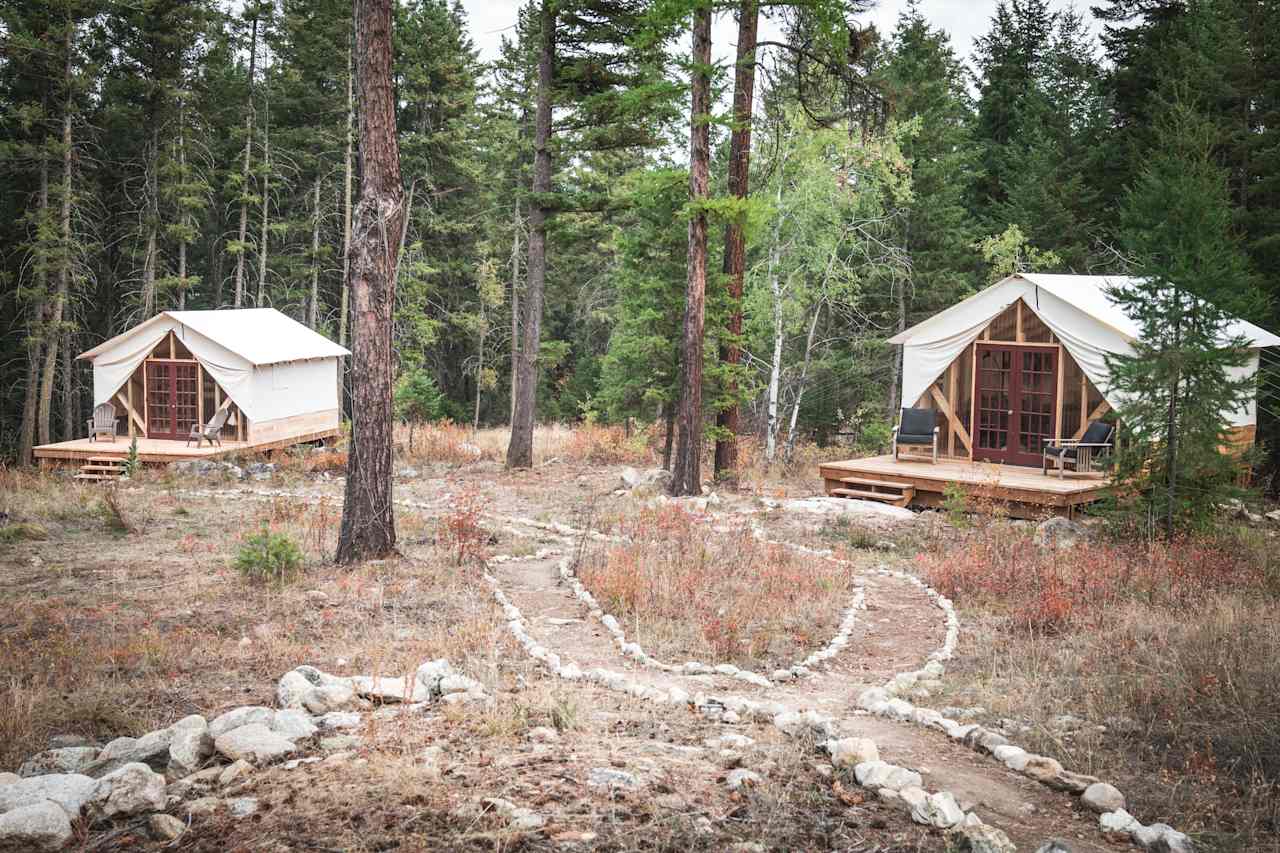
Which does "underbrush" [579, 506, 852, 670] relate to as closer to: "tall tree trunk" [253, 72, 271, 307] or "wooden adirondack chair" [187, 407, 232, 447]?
"wooden adirondack chair" [187, 407, 232, 447]

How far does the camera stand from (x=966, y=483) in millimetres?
13023

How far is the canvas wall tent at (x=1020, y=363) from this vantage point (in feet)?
45.4

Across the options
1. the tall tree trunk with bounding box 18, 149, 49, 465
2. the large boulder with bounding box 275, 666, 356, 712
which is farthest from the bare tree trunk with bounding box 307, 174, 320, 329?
the large boulder with bounding box 275, 666, 356, 712

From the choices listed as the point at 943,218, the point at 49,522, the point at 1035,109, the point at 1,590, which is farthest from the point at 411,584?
the point at 1035,109

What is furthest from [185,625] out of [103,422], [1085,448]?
[103,422]

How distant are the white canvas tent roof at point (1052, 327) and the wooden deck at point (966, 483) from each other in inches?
55.7

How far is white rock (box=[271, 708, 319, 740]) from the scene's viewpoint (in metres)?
4.26

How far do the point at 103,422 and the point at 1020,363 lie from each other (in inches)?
748

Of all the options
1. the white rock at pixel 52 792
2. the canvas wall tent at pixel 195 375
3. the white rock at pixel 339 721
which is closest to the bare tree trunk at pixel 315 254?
the canvas wall tent at pixel 195 375

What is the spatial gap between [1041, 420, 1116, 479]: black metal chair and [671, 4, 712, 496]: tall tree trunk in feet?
17.5

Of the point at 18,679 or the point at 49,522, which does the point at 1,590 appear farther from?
the point at 49,522

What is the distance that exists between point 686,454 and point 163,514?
7.42 meters

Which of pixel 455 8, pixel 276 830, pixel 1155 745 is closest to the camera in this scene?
pixel 276 830

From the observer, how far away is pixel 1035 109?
85.3 ft
